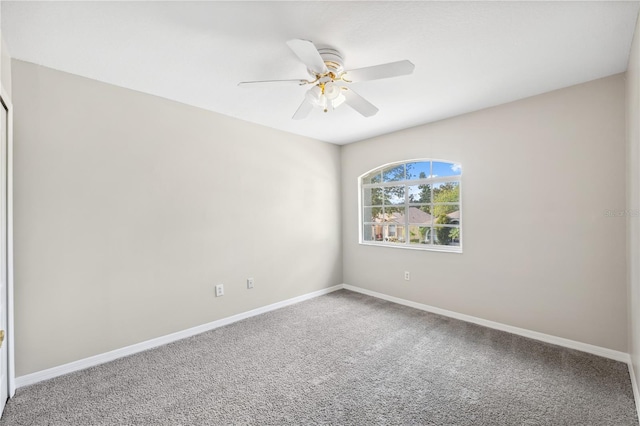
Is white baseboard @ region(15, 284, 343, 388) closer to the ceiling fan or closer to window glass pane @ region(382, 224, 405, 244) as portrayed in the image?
window glass pane @ region(382, 224, 405, 244)

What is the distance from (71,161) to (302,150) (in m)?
2.57

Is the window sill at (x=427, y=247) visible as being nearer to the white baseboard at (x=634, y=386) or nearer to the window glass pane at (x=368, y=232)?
the window glass pane at (x=368, y=232)

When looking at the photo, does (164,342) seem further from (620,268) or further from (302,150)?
(620,268)

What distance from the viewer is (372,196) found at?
4391 millimetres

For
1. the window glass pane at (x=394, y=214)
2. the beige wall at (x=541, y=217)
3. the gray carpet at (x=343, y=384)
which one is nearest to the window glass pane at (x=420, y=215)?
the window glass pane at (x=394, y=214)

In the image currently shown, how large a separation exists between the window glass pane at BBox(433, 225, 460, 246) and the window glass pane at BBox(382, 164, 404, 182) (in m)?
0.89

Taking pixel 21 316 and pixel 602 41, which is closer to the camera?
pixel 602 41

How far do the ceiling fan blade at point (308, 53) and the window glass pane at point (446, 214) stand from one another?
7.95ft

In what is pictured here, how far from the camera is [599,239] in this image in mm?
2400

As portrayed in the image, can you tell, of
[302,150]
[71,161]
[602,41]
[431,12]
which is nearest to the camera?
[431,12]

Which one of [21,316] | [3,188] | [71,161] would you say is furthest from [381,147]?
[21,316]

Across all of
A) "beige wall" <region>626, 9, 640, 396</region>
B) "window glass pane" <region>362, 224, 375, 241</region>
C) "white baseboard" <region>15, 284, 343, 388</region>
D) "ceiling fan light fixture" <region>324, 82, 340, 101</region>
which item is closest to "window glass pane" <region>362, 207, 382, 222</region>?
"window glass pane" <region>362, 224, 375, 241</region>

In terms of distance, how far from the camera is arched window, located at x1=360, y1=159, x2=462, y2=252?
11.3 ft

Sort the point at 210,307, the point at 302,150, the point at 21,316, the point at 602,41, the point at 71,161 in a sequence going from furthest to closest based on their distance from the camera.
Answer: the point at 302,150 < the point at 210,307 < the point at 71,161 < the point at 21,316 < the point at 602,41
